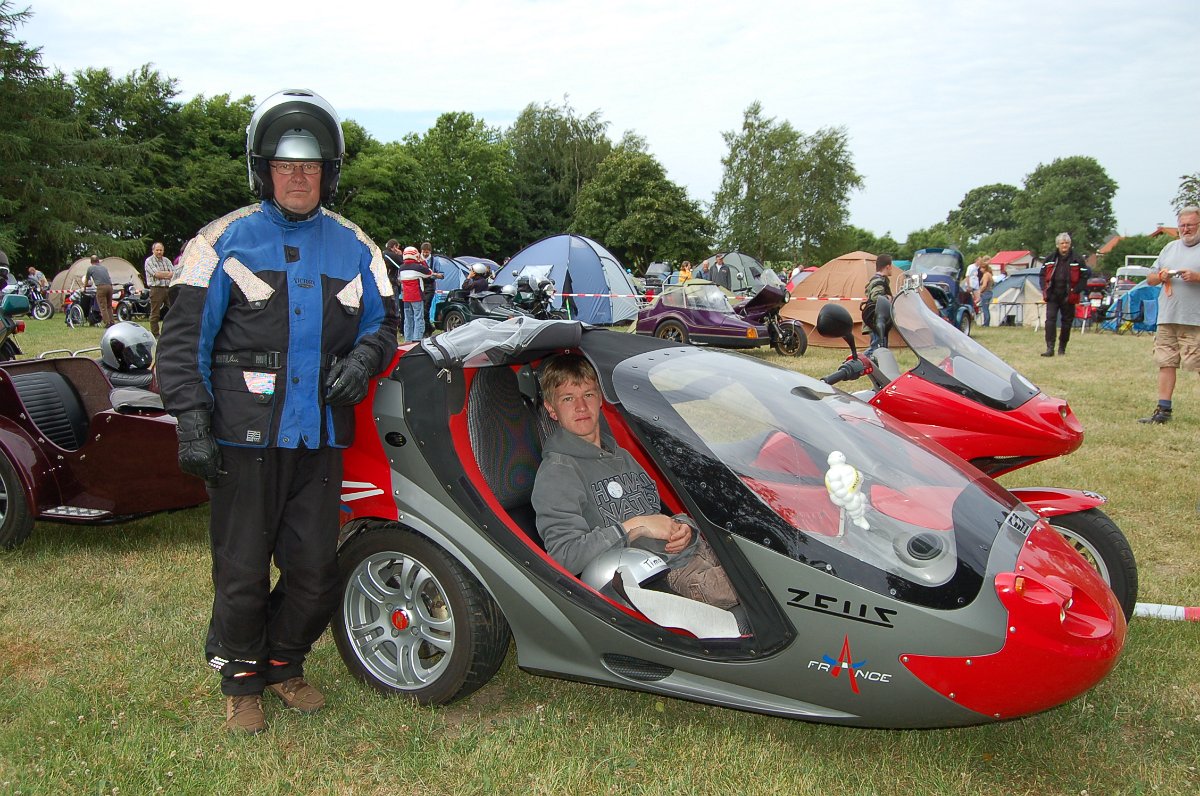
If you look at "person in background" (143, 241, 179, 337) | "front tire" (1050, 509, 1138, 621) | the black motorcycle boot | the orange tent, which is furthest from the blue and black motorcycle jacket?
the orange tent

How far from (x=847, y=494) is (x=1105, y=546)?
1640 millimetres

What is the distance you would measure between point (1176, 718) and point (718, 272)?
861 inches

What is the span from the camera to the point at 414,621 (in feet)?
10.1

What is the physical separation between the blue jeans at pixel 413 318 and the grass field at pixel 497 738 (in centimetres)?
1141

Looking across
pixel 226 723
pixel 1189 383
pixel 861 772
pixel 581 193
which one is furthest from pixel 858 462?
pixel 581 193

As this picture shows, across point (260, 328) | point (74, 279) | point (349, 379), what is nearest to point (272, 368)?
point (260, 328)

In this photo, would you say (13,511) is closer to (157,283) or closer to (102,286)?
(157,283)

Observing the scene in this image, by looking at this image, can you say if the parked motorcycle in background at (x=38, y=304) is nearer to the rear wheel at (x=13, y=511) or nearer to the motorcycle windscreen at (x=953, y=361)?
the rear wheel at (x=13, y=511)

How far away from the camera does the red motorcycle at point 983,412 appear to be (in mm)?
3389

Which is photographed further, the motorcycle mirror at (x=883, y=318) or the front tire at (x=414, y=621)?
the motorcycle mirror at (x=883, y=318)

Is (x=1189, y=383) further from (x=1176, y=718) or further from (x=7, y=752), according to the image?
(x=7, y=752)

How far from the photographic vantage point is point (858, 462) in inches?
104

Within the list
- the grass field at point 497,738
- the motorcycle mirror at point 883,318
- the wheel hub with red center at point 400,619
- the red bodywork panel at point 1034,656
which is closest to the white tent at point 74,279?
the grass field at point 497,738

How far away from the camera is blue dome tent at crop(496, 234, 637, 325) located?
2078 centimetres
